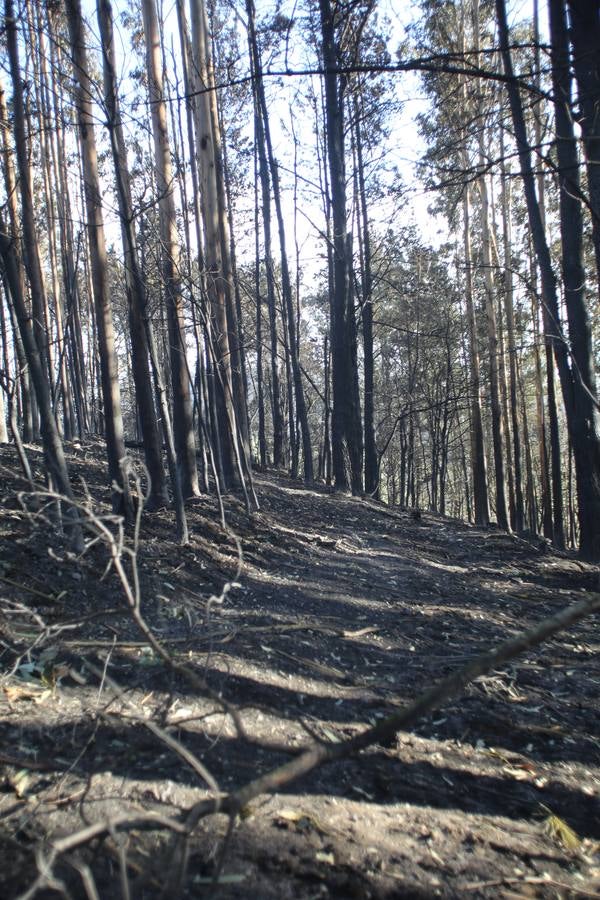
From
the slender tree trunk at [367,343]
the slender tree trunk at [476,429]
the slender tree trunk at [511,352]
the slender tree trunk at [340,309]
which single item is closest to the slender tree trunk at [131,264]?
the slender tree trunk at [340,309]

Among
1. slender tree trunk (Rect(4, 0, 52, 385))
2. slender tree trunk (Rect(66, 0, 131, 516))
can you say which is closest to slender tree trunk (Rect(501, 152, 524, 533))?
slender tree trunk (Rect(66, 0, 131, 516))

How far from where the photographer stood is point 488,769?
2986 millimetres

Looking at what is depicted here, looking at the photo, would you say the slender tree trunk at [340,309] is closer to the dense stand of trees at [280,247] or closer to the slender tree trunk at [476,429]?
the dense stand of trees at [280,247]

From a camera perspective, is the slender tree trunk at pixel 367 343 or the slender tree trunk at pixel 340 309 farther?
the slender tree trunk at pixel 367 343

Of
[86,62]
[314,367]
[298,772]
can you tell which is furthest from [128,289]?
[314,367]

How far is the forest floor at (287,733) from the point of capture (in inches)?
83.3

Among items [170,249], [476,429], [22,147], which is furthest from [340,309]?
[22,147]

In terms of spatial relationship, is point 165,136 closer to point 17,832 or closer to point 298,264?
point 17,832

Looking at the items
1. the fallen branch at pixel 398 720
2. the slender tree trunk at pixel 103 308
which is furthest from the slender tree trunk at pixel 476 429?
the fallen branch at pixel 398 720

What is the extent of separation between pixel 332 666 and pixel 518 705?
3.94 ft

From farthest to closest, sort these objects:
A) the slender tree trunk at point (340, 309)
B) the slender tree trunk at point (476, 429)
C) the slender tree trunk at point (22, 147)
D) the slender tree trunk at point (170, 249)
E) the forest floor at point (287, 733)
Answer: the slender tree trunk at point (476, 429) < the slender tree trunk at point (340, 309) < the slender tree trunk at point (170, 249) < the slender tree trunk at point (22, 147) < the forest floor at point (287, 733)

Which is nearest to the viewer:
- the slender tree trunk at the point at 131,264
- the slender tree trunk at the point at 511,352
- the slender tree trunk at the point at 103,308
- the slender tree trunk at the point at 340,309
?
the slender tree trunk at the point at 131,264

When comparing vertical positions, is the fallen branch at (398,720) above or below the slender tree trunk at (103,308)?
below

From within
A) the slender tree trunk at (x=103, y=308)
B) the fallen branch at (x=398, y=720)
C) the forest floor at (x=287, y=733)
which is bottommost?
the forest floor at (x=287, y=733)
